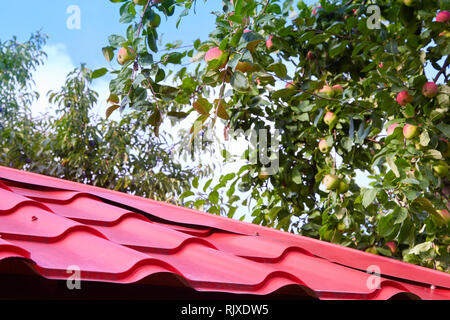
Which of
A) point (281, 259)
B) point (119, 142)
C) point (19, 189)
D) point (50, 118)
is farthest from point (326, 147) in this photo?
point (50, 118)

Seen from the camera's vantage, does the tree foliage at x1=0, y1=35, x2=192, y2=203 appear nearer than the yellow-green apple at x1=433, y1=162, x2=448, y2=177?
No

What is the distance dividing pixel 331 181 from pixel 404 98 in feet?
1.82

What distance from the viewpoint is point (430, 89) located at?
8.23ft

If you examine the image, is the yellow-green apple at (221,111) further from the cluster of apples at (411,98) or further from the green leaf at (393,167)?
the cluster of apples at (411,98)

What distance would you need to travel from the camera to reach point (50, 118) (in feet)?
28.0

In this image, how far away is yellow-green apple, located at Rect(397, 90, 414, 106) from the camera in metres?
2.55

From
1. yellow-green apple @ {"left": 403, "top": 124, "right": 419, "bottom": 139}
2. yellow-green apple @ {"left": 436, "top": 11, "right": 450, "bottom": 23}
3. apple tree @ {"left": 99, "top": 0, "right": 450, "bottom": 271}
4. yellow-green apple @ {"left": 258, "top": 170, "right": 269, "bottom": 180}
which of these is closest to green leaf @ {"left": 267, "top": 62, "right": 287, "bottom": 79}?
apple tree @ {"left": 99, "top": 0, "right": 450, "bottom": 271}

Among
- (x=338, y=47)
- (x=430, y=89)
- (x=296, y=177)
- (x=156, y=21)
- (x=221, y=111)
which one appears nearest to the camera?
(x=221, y=111)

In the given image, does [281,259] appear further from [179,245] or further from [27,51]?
[27,51]

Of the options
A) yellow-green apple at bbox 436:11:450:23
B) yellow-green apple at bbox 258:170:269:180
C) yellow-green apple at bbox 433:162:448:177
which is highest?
yellow-green apple at bbox 436:11:450:23

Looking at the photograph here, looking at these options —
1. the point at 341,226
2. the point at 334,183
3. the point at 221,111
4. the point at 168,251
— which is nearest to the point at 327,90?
the point at 334,183

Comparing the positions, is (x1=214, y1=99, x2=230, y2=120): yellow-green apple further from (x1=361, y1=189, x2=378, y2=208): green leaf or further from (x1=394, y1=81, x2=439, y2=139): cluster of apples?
(x1=394, y1=81, x2=439, y2=139): cluster of apples

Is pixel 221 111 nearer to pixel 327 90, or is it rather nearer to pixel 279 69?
pixel 279 69

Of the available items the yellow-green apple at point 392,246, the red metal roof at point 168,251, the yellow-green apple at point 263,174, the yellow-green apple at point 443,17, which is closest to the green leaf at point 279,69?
the red metal roof at point 168,251
